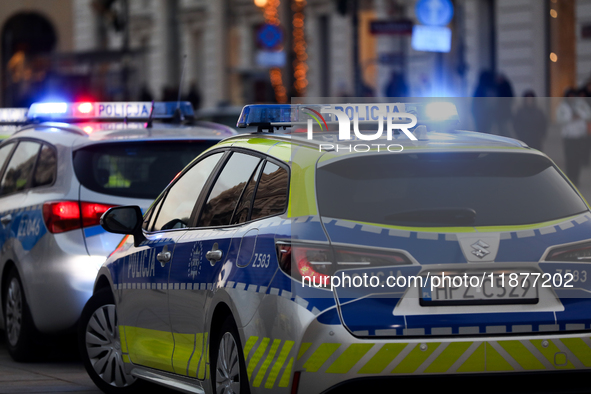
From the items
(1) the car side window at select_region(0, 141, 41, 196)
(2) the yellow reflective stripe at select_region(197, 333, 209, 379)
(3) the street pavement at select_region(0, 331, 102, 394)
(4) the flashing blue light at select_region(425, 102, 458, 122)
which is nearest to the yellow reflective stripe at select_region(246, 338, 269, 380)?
(2) the yellow reflective stripe at select_region(197, 333, 209, 379)

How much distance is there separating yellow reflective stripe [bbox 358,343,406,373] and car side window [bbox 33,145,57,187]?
408 centimetres

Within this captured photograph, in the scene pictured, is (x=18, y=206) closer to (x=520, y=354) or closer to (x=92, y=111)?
(x=92, y=111)

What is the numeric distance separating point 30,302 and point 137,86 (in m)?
29.5

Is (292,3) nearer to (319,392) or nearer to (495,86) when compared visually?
(495,86)

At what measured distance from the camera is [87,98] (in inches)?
1387

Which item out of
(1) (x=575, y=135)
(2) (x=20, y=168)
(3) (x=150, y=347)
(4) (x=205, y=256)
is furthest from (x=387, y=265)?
(1) (x=575, y=135)

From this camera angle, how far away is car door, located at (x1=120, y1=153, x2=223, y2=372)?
18.6ft

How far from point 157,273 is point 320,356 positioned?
1.77 m

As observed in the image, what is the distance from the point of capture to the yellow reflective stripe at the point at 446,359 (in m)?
4.17

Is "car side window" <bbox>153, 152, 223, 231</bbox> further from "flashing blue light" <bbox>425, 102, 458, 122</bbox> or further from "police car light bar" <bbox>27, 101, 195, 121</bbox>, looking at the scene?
"police car light bar" <bbox>27, 101, 195, 121</bbox>

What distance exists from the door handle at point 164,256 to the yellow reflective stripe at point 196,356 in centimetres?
56

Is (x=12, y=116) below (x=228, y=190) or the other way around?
the other way around

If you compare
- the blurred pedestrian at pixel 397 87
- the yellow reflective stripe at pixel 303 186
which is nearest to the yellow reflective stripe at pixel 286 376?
the yellow reflective stripe at pixel 303 186

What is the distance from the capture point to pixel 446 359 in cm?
417
